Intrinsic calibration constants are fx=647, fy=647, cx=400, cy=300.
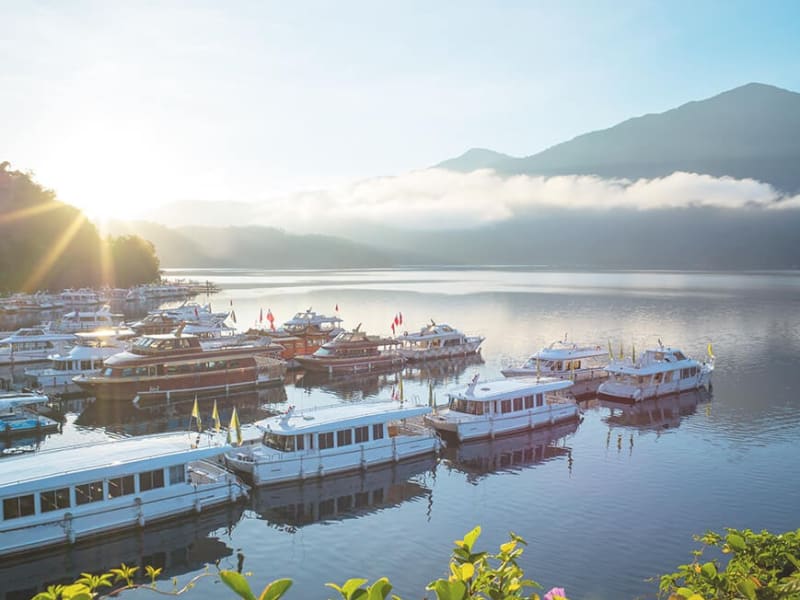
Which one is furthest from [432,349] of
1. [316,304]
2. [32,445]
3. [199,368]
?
[316,304]

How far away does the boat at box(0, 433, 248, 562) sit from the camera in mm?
28656

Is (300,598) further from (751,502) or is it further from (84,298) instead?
(84,298)

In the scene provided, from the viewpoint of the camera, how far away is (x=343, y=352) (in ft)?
252

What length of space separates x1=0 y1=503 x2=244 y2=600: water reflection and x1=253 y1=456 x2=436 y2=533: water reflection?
2821 mm

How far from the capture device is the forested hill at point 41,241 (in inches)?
5817

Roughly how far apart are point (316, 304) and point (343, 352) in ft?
322

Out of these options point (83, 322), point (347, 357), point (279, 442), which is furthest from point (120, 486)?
point (83, 322)

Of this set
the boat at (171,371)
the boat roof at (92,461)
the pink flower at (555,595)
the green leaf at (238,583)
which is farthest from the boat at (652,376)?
the green leaf at (238,583)

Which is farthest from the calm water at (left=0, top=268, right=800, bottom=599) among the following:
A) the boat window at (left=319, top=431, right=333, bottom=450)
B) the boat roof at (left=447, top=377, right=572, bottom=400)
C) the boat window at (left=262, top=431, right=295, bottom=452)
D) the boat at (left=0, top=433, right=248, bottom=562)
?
the boat roof at (left=447, top=377, right=572, bottom=400)

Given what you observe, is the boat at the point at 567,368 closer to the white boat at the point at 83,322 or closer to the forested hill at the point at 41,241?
the white boat at the point at 83,322

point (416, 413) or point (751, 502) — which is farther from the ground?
point (416, 413)

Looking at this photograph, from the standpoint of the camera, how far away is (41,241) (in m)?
158

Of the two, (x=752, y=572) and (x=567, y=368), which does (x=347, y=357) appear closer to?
(x=567, y=368)

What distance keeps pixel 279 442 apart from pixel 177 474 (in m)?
7.14
